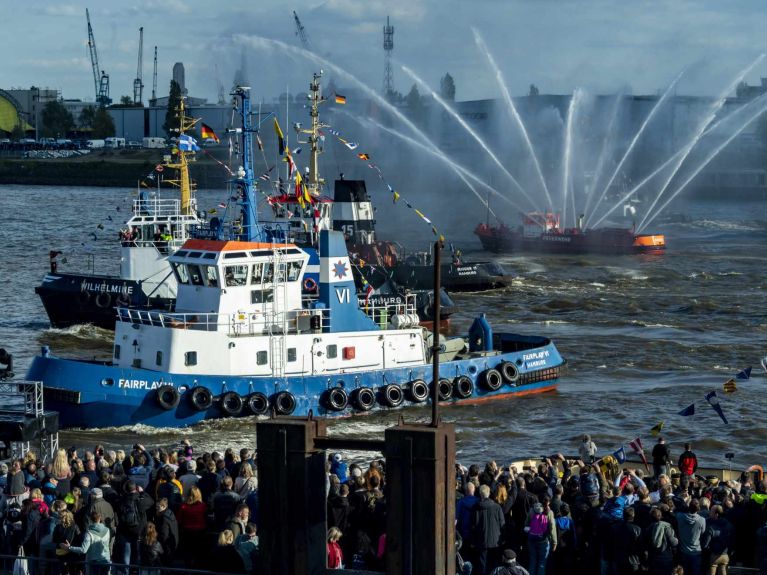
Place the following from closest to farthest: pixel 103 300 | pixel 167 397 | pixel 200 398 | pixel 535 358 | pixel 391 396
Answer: pixel 167 397, pixel 200 398, pixel 391 396, pixel 535 358, pixel 103 300

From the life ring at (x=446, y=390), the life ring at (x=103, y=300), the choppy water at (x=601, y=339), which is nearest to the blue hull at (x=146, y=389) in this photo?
the choppy water at (x=601, y=339)

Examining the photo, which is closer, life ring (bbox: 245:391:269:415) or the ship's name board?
life ring (bbox: 245:391:269:415)

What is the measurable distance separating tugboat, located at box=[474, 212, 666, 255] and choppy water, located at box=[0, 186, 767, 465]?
3.89 feet

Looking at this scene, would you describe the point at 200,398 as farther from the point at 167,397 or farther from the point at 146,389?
the point at 146,389

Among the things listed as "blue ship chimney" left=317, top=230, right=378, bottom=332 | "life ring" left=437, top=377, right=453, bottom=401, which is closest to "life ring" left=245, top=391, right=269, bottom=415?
"blue ship chimney" left=317, top=230, right=378, bottom=332

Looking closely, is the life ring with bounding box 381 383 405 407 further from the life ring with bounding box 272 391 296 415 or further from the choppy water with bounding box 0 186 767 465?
the life ring with bounding box 272 391 296 415

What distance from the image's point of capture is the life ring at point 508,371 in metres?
36.0

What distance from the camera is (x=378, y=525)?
49.6ft

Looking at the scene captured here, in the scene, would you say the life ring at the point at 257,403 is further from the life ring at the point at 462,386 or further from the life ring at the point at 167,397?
the life ring at the point at 462,386

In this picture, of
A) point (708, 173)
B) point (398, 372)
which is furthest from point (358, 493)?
point (708, 173)

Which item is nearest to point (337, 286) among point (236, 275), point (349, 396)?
point (236, 275)

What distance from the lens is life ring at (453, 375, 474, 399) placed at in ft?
115

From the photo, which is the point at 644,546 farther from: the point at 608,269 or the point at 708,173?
the point at 708,173

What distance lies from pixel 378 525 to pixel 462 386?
20.0 meters
